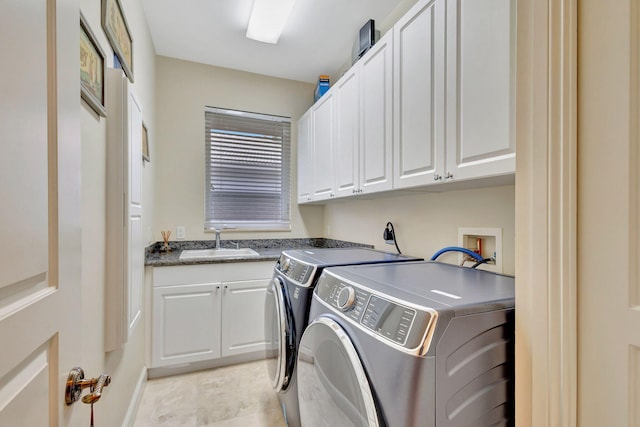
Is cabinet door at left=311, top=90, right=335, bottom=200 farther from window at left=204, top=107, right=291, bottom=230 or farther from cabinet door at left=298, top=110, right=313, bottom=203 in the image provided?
window at left=204, top=107, right=291, bottom=230

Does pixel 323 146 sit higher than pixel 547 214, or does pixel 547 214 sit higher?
pixel 323 146

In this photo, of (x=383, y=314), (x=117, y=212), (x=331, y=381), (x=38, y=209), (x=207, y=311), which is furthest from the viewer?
(x=207, y=311)

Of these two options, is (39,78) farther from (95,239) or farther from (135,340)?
(135,340)

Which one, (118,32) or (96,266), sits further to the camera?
(118,32)

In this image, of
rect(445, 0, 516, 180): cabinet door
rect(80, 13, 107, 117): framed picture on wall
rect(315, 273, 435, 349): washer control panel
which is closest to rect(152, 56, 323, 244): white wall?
rect(80, 13, 107, 117): framed picture on wall

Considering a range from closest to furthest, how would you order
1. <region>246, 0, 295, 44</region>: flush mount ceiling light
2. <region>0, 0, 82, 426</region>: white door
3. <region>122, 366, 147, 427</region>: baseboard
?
<region>0, 0, 82, 426</region>: white door → <region>122, 366, 147, 427</region>: baseboard → <region>246, 0, 295, 44</region>: flush mount ceiling light

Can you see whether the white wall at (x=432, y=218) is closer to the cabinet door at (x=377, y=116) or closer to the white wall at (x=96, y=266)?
the cabinet door at (x=377, y=116)

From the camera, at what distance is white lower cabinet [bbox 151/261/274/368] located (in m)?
2.08

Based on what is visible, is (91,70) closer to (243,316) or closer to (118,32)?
(118,32)

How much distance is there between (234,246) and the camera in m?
2.85

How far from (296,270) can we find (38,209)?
1140 mm

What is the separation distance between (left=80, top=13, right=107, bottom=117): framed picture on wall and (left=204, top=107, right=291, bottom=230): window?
5.60 ft

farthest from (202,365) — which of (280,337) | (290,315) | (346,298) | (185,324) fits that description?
(346,298)

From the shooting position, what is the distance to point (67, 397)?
22.6 inches
